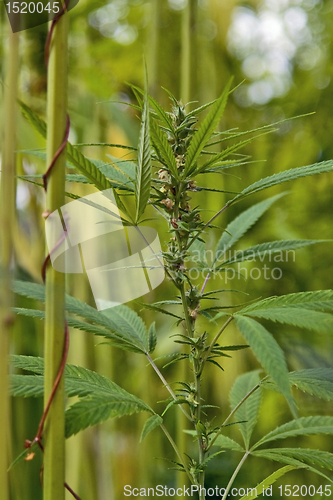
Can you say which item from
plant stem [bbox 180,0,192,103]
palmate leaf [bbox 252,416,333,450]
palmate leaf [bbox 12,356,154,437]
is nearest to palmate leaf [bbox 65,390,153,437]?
palmate leaf [bbox 12,356,154,437]

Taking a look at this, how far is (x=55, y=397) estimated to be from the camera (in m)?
0.18

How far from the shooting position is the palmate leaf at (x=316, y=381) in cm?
23

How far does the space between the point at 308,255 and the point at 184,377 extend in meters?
0.48

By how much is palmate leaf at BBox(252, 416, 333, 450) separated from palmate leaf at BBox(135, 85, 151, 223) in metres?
0.16

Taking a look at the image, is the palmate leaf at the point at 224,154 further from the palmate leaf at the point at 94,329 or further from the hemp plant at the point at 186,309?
the palmate leaf at the point at 94,329

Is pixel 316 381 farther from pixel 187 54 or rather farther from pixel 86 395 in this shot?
pixel 187 54

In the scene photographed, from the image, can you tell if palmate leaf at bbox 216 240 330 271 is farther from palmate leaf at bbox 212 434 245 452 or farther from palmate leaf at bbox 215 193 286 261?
palmate leaf at bbox 212 434 245 452

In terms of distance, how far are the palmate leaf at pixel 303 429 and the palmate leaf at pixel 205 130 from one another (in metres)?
0.16

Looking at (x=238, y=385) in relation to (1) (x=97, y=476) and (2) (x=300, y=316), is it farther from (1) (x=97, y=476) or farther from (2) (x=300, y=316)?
(1) (x=97, y=476)

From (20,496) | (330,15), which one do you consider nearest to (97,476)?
(20,496)

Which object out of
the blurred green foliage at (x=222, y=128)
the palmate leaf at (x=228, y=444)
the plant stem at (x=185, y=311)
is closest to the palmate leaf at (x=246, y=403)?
the palmate leaf at (x=228, y=444)

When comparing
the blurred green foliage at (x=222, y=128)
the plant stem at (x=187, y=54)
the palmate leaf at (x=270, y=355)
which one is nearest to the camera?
the palmate leaf at (x=270, y=355)

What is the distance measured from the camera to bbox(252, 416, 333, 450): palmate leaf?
0.83ft

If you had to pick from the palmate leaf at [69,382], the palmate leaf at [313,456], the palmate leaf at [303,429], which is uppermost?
the palmate leaf at [69,382]
